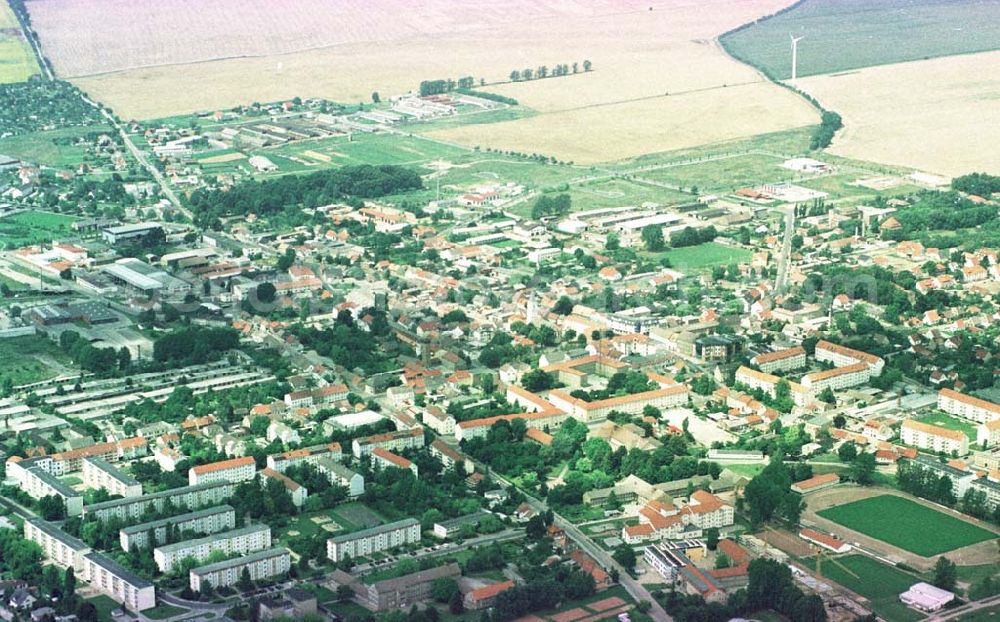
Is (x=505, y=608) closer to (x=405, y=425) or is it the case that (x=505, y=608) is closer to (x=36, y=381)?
(x=405, y=425)

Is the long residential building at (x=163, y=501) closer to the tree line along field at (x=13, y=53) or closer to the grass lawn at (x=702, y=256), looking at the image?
the grass lawn at (x=702, y=256)

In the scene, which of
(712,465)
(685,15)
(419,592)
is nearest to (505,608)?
Answer: (419,592)

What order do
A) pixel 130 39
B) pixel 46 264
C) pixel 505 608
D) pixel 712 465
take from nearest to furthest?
pixel 505 608
pixel 712 465
pixel 46 264
pixel 130 39

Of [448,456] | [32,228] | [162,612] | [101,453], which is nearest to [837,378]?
[448,456]

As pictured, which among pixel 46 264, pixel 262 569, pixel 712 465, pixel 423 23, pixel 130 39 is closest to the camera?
pixel 262 569

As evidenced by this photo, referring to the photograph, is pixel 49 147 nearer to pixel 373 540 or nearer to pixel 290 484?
pixel 290 484
